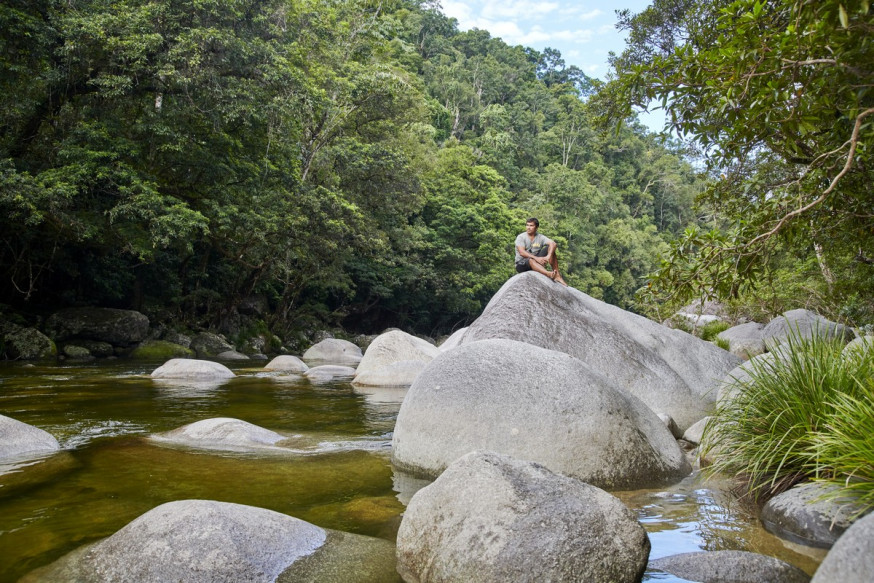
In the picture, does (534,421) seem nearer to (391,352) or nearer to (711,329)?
(391,352)

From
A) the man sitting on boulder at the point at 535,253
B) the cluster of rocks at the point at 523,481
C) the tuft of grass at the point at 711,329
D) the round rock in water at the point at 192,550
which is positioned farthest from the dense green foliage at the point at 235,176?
the tuft of grass at the point at 711,329

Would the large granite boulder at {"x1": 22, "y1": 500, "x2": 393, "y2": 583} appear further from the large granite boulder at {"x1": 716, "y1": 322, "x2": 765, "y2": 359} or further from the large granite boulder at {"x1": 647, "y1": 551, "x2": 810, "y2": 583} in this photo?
the large granite boulder at {"x1": 716, "y1": 322, "x2": 765, "y2": 359}

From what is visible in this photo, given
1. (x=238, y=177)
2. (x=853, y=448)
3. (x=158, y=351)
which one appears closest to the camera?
(x=853, y=448)

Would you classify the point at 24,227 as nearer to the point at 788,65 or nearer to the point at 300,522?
the point at 300,522

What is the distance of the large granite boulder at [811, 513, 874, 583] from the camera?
2152 mm

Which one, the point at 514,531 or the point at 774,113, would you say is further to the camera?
the point at 774,113

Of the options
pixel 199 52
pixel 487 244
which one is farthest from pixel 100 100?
pixel 487 244

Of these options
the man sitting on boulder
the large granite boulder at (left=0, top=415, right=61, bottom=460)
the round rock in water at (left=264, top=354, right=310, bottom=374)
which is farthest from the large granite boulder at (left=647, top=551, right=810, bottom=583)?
the round rock in water at (left=264, top=354, right=310, bottom=374)

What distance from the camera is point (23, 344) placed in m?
17.9

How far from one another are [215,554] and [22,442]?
3998 millimetres

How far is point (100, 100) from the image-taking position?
17.6 metres

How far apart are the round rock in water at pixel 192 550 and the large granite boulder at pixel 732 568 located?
206 cm

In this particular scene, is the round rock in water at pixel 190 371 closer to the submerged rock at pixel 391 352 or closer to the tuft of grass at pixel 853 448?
the submerged rock at pixel 391 352

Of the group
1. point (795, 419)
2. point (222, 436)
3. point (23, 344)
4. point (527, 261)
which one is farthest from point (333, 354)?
point (795, 419)
